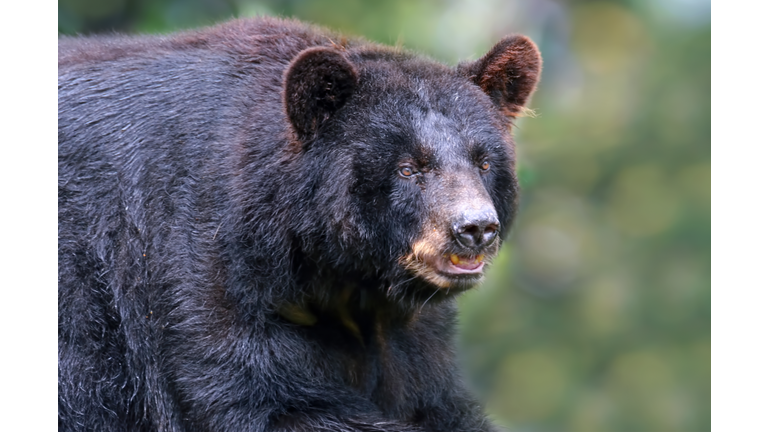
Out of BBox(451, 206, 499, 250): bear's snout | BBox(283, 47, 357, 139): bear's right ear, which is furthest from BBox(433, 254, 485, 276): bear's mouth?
BBox(283, 47, 357, 139): bear's right ear

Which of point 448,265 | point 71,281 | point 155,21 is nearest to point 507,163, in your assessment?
point 448,265

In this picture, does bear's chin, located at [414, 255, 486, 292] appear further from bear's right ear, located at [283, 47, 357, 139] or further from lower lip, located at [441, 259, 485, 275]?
bear's right ear, located at [283, 47, 357, 139]

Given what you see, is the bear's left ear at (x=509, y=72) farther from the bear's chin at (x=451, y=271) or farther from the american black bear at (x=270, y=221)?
the bear's chin at (x=451, y=271)

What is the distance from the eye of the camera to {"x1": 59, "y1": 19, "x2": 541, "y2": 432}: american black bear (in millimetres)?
4707

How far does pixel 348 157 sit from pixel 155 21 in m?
3.57

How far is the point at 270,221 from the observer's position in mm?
4793

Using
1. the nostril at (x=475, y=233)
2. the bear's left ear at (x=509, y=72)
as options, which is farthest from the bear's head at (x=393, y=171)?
the bear's left ear at (x=509, y=72)

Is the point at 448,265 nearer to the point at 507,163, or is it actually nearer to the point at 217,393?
the point at 507,163

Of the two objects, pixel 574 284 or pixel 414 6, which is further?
pixel 574 284

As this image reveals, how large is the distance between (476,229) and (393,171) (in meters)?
0.50

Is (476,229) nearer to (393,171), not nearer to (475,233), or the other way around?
(475,233)

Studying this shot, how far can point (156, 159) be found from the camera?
504 centimetres

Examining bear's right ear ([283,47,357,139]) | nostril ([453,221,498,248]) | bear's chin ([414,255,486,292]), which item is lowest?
bear's chin ([414,255,486,292])

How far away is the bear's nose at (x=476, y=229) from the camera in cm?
447
